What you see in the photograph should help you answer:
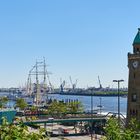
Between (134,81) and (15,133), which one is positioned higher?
(134,81)

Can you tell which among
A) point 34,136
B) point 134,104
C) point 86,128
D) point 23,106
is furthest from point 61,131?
point 34,136

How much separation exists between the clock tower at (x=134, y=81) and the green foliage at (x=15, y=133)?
2198 inches

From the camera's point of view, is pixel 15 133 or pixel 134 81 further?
pixel 134 81

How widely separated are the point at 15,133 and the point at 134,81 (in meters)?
58.0

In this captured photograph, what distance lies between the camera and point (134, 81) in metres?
76.8

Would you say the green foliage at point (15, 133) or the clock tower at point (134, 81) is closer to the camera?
the green foliage at point (15, 133)

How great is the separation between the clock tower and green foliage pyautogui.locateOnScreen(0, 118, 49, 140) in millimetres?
55821

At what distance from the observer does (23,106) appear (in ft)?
550

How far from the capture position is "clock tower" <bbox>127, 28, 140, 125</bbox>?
2995 inches

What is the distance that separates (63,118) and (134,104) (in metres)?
42.6

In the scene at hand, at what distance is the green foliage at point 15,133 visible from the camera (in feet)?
65.1

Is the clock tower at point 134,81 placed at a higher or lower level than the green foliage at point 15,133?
higher

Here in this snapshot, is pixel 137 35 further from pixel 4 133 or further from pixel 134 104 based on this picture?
pixel 4 133

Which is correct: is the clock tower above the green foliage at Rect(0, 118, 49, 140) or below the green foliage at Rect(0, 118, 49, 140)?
above
